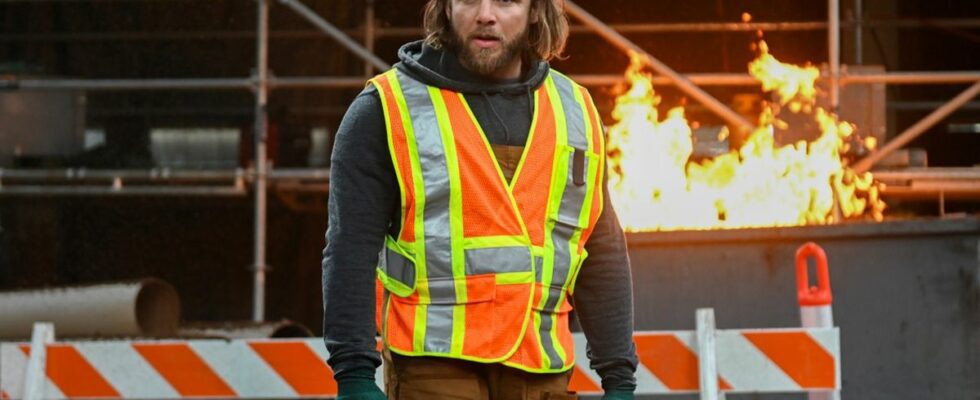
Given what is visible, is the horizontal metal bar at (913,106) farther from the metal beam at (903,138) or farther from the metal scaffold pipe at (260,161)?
the metal scaffold pipe at (260,161)

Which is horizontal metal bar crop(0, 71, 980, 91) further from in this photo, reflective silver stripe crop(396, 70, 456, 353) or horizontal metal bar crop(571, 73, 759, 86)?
reflective silver stripe crop(396, 70, 456, 353)

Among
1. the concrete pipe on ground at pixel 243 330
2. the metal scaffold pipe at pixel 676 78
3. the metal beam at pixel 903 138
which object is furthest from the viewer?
the metal scaffold pipe at pixel 676 78

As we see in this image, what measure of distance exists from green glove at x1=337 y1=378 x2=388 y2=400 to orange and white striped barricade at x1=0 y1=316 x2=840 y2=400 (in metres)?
2.54

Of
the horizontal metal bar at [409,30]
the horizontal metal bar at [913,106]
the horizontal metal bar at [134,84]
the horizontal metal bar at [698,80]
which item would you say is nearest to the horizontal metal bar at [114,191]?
the horizontal metal bar at [134,84]

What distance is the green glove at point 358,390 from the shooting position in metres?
3.12

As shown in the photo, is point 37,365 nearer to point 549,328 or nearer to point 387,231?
point 387,231

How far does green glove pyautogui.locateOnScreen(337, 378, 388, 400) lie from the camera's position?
3.12 m

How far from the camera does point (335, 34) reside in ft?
29.7

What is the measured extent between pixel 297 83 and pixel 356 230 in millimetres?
6031

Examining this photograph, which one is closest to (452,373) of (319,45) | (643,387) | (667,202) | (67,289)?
(643,387)

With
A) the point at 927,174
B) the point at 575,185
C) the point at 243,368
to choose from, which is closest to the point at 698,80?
the point at 927,174

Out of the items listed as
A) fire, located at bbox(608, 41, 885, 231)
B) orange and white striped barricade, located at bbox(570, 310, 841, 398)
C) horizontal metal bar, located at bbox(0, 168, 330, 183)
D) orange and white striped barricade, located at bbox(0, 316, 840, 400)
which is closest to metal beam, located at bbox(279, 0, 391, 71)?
horizontal metal bar, located at bbox(0, 168, 330, 183)

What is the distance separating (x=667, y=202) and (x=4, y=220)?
384 cm

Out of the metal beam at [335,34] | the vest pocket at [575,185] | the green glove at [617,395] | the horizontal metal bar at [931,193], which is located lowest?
the green glove at [617,395]
